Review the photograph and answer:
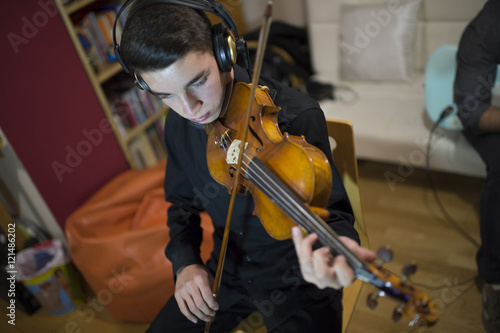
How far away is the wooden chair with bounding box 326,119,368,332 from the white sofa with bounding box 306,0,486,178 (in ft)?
2.95

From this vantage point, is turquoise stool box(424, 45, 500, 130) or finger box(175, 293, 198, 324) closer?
finger box(175, 293, 198, 324)

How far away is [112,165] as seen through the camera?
2289mm

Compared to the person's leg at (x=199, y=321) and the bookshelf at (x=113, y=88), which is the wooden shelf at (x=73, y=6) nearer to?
the bookshelf at (x=113, y=88)

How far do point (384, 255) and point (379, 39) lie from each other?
204 cm

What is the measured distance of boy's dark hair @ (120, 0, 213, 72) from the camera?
866 mm

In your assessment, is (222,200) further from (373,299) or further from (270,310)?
(373,299)

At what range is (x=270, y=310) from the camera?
1.12m

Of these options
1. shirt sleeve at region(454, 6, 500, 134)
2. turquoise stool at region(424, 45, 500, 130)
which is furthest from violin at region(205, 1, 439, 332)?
turquoise stool at region(424, 45, 500, 130)

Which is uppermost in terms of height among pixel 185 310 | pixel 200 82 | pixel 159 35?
pixel 159 35

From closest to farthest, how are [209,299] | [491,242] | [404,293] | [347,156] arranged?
1. [404,293]
2. [209,299]
3. [347,156]
4. [491,242]

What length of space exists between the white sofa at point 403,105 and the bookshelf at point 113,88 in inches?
44.6

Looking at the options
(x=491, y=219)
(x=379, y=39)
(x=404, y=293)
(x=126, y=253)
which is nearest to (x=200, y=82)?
(x=404, y=293)

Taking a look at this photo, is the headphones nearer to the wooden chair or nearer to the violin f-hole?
the violin f-hole

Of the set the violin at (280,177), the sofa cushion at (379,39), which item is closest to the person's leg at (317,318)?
the violin at (280,177)
